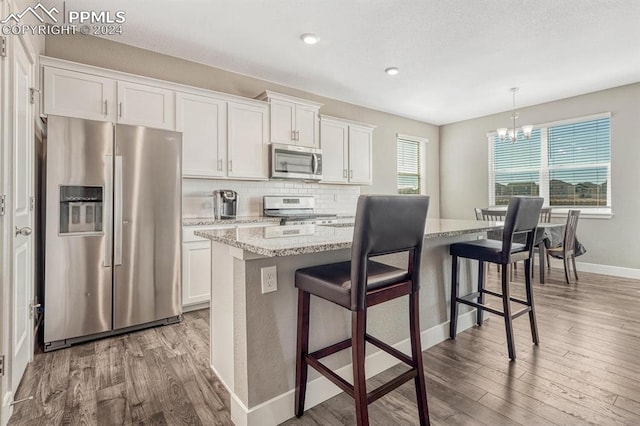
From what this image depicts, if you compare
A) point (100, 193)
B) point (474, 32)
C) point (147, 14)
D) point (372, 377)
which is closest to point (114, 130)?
point (100, 193)

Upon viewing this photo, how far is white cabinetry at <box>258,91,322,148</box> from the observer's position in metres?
3.97

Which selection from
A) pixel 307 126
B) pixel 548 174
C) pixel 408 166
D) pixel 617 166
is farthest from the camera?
pixel 408 166

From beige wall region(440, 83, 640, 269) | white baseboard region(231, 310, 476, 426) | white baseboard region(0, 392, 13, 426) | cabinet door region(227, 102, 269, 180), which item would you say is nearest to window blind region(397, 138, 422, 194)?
beige wall region(440, 83, 640, 269)

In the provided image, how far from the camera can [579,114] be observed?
4863 mm

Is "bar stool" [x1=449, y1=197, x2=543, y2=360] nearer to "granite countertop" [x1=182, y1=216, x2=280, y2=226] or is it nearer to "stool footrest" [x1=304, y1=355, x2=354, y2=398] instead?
"stool footrest" [x1=304, y1=355, x2=354, y2=398]

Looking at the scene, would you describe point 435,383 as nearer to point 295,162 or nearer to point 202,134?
point 295,162

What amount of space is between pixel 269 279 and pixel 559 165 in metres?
5.54

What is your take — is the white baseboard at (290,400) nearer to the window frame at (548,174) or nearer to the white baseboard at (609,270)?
the white baseboard at (609,270)

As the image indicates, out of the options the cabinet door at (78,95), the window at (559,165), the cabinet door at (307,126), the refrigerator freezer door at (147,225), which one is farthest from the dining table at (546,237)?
the cabinet door at (78,95)

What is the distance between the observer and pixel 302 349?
1.59m

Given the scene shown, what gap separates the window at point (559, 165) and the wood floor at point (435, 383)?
2.74 meters

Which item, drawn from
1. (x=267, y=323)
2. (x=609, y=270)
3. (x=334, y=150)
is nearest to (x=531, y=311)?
(x=267, y=323)

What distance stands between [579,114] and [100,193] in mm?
6219

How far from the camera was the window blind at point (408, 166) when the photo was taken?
20.0ft
